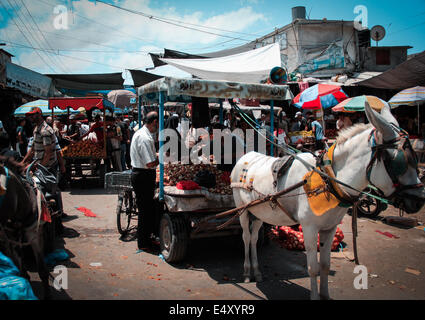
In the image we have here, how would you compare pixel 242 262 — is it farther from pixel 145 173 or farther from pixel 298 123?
pixel 298 123

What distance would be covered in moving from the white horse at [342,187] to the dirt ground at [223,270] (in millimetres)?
517

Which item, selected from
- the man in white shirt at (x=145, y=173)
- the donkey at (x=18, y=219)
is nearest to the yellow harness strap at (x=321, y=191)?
the man in white shirt at (x=145, y=173)

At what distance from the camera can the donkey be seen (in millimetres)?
3250

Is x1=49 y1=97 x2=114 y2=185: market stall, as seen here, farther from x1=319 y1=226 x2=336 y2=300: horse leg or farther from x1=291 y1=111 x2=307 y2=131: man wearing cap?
x1=319 y1=226 x2=336 y2=300: horse leg

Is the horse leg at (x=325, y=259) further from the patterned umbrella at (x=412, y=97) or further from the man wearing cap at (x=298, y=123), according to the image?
the patterned umbrella at (x=412, y=97)

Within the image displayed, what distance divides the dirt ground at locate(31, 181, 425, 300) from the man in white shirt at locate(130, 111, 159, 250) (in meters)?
0.46

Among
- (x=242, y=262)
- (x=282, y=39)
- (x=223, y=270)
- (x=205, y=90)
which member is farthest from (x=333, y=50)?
(x=223, y=270)

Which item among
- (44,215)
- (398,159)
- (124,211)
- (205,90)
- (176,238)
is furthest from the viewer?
(124,211)

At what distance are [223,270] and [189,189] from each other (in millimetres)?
1456

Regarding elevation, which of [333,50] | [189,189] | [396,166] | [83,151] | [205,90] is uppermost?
[333,50]

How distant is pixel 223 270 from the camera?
4926 millimetres

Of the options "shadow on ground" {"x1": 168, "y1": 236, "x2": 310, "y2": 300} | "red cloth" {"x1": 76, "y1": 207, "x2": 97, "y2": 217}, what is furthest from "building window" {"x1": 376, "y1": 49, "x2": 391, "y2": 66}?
"red cloth" {"x1": 76, "y1": 207, "x2": 97, "y2": 217}
